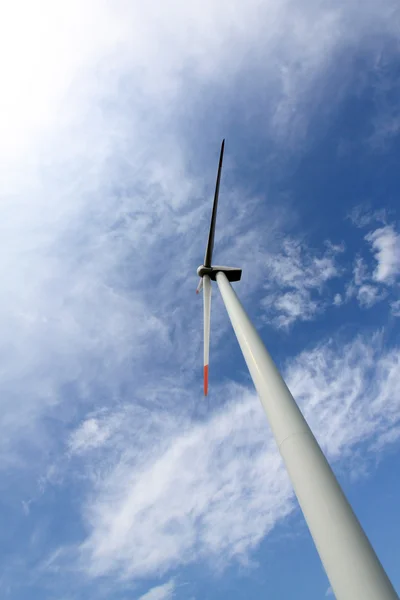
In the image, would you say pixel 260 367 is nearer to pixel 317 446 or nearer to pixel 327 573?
pixel 317 446

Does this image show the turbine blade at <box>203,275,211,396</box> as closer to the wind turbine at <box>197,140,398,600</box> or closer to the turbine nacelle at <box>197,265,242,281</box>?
the turbine nacelle at <box>197,265,242,281</box>

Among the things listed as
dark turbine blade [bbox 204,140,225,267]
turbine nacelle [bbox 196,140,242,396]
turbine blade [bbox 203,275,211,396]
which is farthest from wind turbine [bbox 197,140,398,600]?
dark turbine blade [bbox 204,140,225,267]

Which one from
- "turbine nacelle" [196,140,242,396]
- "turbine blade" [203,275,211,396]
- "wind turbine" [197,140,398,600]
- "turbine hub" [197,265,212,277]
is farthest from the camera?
"turbine hub" [197,265,212,277]

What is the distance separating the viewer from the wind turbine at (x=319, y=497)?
887cm

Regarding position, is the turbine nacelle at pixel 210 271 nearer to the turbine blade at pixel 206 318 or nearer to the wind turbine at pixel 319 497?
the turbine blade at pixel 206 318

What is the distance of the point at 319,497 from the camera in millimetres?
10586

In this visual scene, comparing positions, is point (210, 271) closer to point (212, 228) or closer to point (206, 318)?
point (212, 228)

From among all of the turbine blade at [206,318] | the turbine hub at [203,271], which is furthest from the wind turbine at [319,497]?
the turbine hub at [203,271]

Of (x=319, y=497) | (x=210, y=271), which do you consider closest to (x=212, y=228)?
(x=210, y=271)

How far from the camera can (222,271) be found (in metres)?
32.7

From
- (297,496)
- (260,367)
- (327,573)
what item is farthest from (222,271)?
(327,573)

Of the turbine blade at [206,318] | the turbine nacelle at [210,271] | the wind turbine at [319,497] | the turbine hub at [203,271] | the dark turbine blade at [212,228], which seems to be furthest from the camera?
the dark turbine blade at [212,228]

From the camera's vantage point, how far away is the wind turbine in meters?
8.87

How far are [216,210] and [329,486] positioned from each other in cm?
2726
